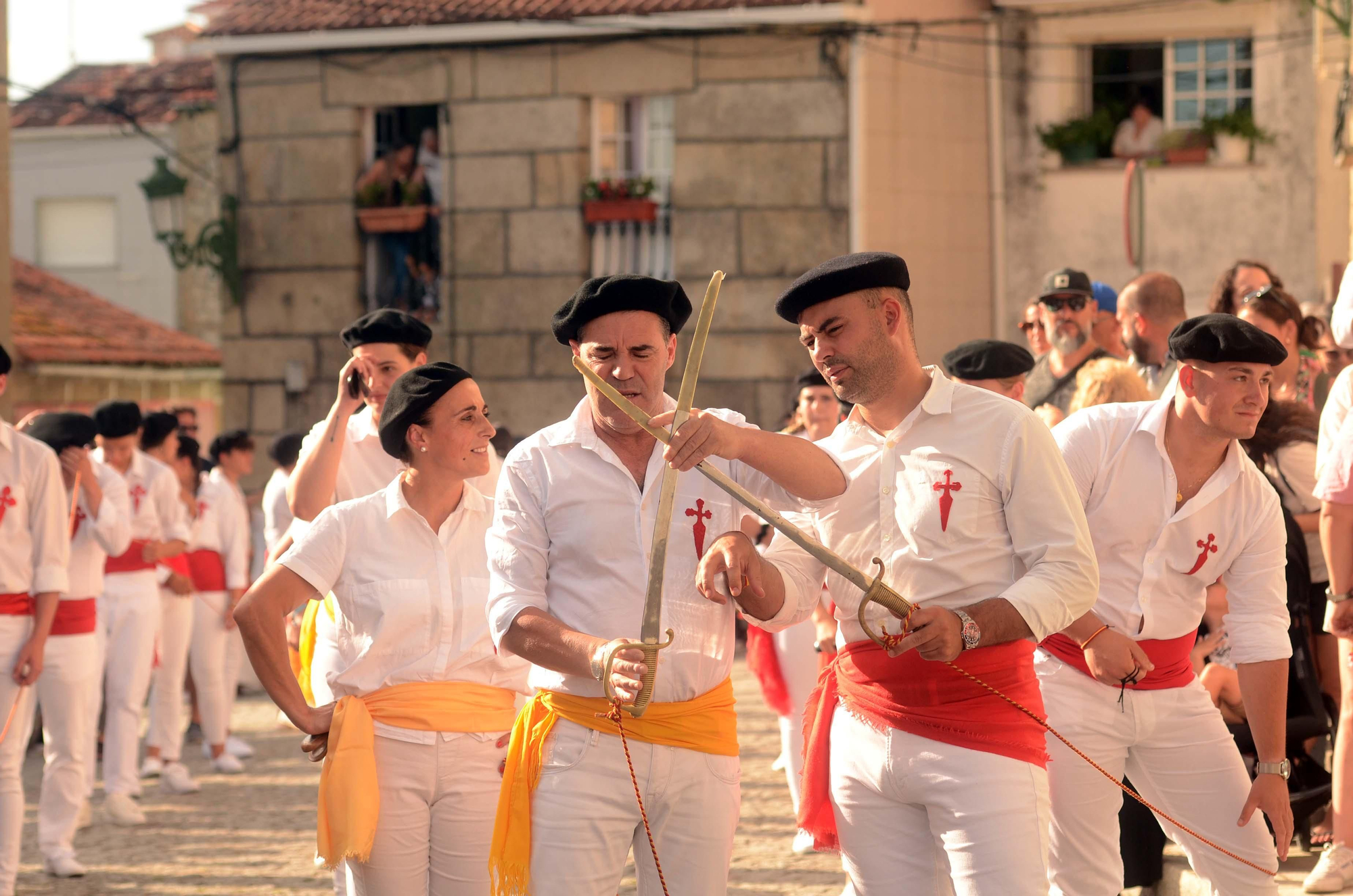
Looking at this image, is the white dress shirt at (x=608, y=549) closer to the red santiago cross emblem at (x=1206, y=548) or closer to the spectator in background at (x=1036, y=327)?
the red santiago cross emblem at (x=1206, y=548)

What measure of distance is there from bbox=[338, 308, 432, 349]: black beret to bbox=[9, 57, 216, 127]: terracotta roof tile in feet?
74.9

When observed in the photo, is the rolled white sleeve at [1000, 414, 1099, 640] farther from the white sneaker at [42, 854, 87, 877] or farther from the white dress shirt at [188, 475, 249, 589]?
the white dress shirt at [188, 475, 249, 589]

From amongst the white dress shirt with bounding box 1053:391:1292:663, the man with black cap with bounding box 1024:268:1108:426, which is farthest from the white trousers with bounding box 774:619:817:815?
the white dress shirt with bounding box 1053:391:1292:663

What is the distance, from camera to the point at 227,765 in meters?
11.0

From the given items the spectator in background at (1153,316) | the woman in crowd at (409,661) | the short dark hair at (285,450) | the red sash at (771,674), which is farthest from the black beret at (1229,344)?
the short dark hair at (285,450)

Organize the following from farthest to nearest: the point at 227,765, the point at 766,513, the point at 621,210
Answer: the point at 621,210
the point at 227,765
the point at 766,513

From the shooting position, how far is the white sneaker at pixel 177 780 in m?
10.3

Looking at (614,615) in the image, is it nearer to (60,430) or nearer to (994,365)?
(994,365)

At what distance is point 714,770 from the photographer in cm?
392

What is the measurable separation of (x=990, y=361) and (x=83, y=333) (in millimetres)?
22408

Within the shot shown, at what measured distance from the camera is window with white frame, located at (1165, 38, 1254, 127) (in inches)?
722

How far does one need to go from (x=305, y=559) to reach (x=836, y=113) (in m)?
14.1

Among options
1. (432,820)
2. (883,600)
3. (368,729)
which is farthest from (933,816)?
(368,729)

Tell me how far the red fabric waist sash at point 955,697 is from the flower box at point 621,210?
14.8 meters
